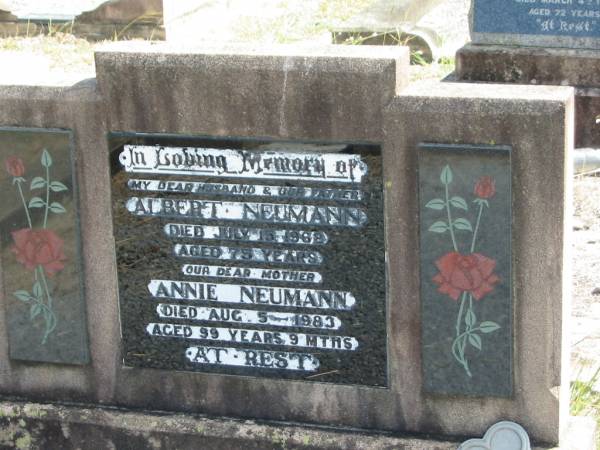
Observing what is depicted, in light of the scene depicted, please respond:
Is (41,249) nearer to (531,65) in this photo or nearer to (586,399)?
(586,399)

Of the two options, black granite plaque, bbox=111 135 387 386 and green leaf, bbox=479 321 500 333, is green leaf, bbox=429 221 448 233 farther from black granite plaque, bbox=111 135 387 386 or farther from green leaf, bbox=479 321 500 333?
green leaf, bbox=479 321 500 333

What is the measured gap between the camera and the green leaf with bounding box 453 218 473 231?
3.60 meters

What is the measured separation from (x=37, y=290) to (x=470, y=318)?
1.40 m

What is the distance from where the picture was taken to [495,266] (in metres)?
3.59

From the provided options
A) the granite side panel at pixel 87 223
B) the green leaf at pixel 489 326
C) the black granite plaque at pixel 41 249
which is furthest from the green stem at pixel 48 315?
the green leaf at pixel 489 326

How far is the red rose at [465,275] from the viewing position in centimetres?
361

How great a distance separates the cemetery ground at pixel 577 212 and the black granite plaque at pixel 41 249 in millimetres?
226

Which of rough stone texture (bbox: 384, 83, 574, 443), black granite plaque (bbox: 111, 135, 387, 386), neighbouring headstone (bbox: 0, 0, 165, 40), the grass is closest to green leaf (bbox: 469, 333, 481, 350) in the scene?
rough stone texture (bbox: 384, 83, 574, 443)

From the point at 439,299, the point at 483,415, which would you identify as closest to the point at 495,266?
the point at 439,299

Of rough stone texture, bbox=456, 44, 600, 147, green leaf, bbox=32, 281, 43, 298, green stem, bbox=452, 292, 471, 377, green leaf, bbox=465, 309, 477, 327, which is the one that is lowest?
green stem, bbox=452, 292, 471, 377

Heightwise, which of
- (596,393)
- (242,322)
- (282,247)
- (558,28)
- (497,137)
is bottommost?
(596,393)

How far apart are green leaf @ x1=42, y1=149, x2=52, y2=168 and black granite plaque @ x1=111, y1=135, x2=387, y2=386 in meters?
0.21

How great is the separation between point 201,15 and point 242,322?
516 cm

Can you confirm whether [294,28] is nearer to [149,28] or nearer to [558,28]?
[149,28]
